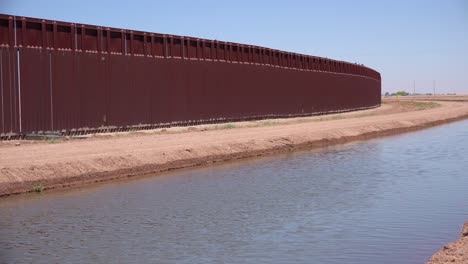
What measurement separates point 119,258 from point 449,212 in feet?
22.7

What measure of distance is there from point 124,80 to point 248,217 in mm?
20289

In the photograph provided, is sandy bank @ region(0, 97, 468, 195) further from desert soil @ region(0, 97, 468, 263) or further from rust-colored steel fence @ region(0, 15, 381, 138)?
rust-colored steel fence @ region(0, 15, 381, 138)

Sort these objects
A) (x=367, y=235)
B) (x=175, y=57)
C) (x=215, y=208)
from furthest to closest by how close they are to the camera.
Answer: (x=175, y=57)
(x=215, y=208)
(x=367, y=235)

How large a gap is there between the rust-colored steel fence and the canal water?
8010 mm

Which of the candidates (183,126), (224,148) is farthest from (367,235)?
(183,126)

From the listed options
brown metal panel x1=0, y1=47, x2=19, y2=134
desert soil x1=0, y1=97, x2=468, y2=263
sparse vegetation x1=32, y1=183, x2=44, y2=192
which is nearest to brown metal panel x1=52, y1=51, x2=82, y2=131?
desert soil x1=0, y1=97, x2=468, y2=263

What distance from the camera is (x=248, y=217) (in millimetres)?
13406

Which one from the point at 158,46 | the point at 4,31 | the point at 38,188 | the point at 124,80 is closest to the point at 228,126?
the point at 158,46

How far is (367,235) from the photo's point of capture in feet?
37.8

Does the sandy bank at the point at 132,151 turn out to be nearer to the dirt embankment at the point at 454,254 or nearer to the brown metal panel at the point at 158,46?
the brown metal panel at the point at 158,46

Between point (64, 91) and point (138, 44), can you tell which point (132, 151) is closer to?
point (64, 91)

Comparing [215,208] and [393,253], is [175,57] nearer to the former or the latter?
[215,208]

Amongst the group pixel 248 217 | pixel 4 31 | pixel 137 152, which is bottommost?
pixel 248 217

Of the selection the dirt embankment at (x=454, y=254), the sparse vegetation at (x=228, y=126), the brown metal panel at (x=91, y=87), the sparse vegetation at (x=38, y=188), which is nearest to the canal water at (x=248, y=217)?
the dirt embankment at (x=454, y=254)
